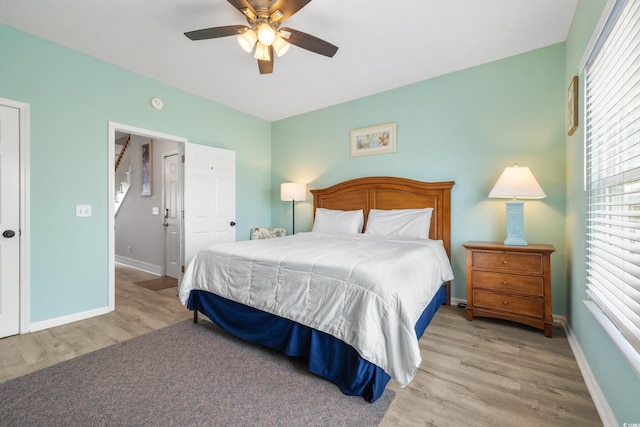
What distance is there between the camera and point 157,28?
95.4 inches

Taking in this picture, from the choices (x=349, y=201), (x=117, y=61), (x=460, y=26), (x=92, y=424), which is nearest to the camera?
(x=92, y=424)

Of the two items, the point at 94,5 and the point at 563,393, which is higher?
the point at 94,5

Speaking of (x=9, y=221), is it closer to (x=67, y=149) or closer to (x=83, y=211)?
(x=83, y=211)

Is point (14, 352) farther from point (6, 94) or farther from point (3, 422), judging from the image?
point (6, 94)

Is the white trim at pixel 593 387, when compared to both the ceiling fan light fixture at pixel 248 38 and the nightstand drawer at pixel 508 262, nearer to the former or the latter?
the nightstand drawer at pixel 508 262

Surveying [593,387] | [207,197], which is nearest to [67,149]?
[207,197]

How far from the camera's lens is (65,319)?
2.67 metres

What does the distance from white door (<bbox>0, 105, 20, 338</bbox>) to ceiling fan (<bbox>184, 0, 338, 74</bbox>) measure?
1.82 meters

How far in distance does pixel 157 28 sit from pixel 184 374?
2.78m

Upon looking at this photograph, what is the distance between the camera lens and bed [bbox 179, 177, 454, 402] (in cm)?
148

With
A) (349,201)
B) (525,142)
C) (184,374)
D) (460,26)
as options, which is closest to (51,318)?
(184,374)

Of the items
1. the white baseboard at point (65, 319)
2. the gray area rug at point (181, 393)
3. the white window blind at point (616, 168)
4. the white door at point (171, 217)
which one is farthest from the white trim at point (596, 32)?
the white door at point (171, 217)

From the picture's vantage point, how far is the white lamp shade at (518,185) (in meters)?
2.45

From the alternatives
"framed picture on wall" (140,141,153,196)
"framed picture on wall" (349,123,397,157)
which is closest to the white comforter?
"framed picture on wall" (349,123,397,157)
